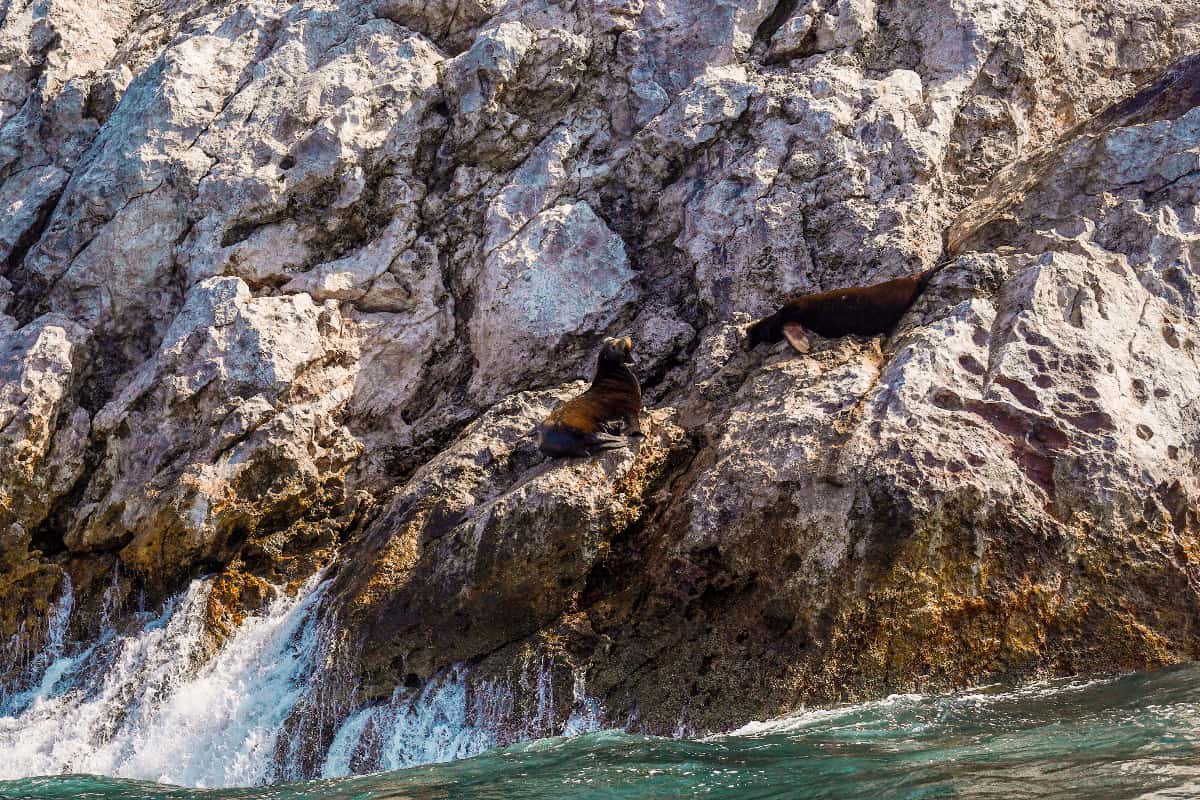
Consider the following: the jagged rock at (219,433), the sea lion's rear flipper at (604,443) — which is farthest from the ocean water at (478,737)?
the sea lion's rear flipper at (604,443)

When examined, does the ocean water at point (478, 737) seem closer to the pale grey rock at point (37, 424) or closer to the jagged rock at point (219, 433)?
the jagged rock at point (219, 433)

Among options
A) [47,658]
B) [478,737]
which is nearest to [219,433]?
[47,658]

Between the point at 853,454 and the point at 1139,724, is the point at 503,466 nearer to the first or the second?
the point at 853,454

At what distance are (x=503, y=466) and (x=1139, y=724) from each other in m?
4.56

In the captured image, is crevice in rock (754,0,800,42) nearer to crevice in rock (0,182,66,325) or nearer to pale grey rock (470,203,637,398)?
pale grey rock (470,203,637,398)

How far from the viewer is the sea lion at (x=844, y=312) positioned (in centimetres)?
793

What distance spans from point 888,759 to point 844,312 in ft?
13.3

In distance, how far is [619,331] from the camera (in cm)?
961

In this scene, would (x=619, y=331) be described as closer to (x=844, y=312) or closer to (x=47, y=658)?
(x=844, y=312)

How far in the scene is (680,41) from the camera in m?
11.5

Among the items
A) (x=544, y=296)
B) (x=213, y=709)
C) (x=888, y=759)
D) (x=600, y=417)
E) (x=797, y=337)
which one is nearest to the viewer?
(x=888, y=759)

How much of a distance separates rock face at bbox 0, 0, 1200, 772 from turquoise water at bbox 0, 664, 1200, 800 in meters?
0.40

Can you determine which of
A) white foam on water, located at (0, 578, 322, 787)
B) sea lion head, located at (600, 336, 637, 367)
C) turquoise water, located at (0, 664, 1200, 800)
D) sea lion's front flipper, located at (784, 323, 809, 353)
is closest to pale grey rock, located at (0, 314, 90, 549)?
white foam on water, located at (0, 578, 322, 787)

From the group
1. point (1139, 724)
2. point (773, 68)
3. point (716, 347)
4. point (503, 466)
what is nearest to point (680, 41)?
point (773, 68)
